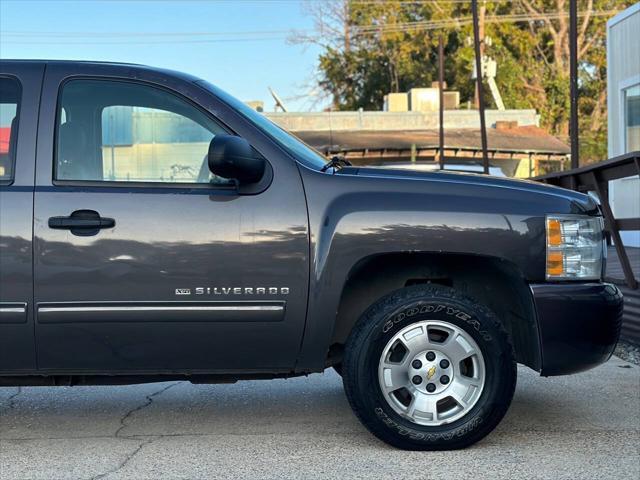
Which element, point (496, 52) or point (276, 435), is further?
point (496, 52)

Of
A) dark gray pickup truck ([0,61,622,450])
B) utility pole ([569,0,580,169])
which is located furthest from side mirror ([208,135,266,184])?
utility pole ([569,0,580,169])

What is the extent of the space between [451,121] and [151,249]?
33600 mm

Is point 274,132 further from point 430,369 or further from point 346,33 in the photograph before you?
point 346,33

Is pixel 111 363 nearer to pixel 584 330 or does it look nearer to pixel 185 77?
pixel 185 77

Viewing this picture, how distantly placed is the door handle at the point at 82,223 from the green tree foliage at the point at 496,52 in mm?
A: 41332

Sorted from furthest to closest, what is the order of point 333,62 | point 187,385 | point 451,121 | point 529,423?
1. point 333,62
2. point 451,121
3. point 187,385
4. point 529,423

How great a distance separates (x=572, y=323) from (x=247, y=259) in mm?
1626

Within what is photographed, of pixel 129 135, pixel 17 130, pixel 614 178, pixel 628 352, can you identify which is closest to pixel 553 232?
pixel 129 135

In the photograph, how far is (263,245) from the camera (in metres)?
4.06

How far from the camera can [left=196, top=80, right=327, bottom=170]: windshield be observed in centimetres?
430

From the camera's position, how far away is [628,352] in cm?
678

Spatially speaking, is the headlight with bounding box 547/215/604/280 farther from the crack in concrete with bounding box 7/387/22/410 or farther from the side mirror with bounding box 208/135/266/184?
the crack in concrete with bounding box 7/387/22/410

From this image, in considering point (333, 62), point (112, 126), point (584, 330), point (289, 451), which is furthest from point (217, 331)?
point (333, 62)

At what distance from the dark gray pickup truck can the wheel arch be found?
0.12ft
